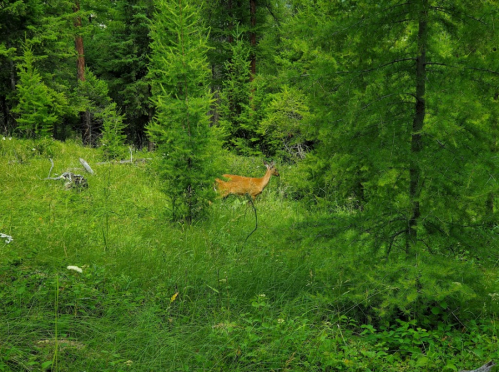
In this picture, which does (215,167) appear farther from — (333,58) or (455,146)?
(455,146)

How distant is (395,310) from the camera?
11.8 ft

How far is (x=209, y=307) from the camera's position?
11.5ft

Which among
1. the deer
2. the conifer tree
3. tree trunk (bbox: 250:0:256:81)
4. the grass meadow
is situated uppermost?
tree trunk (bbox: 250:0:256:81)

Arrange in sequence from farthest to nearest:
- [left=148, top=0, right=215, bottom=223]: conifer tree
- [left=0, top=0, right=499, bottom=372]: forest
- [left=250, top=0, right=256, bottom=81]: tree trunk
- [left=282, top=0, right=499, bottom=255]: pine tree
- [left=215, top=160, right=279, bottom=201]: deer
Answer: [left=250, top=0, right=256, bottom=81]: tree trunk
[left=215, top=160, right=279, bottom=201]: deer
[left=148, top=0, right=215, bottom=223]: conifer tree
[left=282, top=0, right=499, bottom=255]: pine tree
[left=0, top=0, right=499, bottom=372]: forest

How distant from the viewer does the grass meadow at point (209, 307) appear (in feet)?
8.99

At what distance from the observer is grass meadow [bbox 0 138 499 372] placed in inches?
108

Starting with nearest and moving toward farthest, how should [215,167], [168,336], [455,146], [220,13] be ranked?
[168,336]
[455,146]
[215,167]
[220,13]

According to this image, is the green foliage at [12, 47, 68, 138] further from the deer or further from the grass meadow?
the grass meadow

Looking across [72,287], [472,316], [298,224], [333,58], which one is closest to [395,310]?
[472,316]

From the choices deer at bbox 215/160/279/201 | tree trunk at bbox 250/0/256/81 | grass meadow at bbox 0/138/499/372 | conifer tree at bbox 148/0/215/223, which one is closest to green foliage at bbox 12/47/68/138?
deer at bbox 215/160/279/201

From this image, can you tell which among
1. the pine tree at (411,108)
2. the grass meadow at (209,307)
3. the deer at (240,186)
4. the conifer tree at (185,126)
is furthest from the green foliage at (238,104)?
the pine tree at (411,108)

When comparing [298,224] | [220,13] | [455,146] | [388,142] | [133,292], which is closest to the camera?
[455,146]

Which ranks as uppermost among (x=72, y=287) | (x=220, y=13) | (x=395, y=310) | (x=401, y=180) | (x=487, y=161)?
(x=220, y=13)

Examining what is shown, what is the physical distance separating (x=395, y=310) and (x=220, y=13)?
53.8 ft
